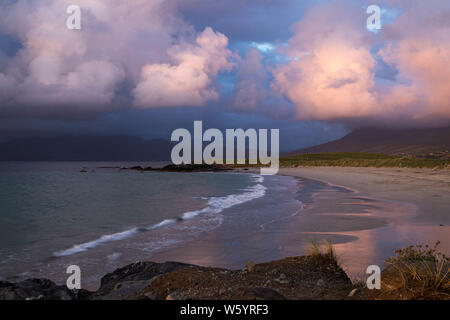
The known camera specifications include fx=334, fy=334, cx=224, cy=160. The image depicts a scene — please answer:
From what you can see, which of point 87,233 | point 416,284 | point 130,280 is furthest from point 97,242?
point 416,284

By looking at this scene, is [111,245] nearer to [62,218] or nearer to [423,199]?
[62,218]

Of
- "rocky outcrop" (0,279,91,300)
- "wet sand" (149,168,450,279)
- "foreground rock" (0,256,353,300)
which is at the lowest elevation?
"wet sand" (149,168,450,279)

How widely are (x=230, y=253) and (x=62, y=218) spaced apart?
14214mm

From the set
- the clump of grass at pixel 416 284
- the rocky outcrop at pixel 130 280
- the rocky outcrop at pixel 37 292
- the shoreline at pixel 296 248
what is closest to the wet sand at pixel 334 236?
the shoreline at pixel 296 248

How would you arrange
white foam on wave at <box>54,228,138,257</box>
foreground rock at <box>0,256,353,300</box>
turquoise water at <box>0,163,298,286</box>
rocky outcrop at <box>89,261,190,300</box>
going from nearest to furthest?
foreground rock at <box>0,256,353,300</box> → rocky outcrop at <box>89,261,190,300</box> → turquoise water at <box>0,163,298,286</box> → white foam on wave at <box>54,228,138,257</box>

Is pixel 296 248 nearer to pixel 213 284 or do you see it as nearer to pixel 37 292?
pixel 213 284

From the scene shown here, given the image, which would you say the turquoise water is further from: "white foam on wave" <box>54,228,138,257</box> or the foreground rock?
the foreground rock

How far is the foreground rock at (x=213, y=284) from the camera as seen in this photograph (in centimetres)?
491

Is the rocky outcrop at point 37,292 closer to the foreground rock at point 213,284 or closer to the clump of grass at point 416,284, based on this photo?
the foreground rock at point 213,284

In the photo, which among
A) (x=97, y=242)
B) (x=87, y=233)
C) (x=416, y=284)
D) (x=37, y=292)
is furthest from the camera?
(x=87, y=233)

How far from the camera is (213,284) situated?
5.31m

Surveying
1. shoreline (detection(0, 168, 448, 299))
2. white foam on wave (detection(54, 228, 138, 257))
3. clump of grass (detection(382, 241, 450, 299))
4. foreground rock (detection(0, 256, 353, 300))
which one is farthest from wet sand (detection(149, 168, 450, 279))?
white foam on wave (detection(54, 228, 138, 257))

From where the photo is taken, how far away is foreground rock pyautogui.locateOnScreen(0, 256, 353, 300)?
16.1ft
